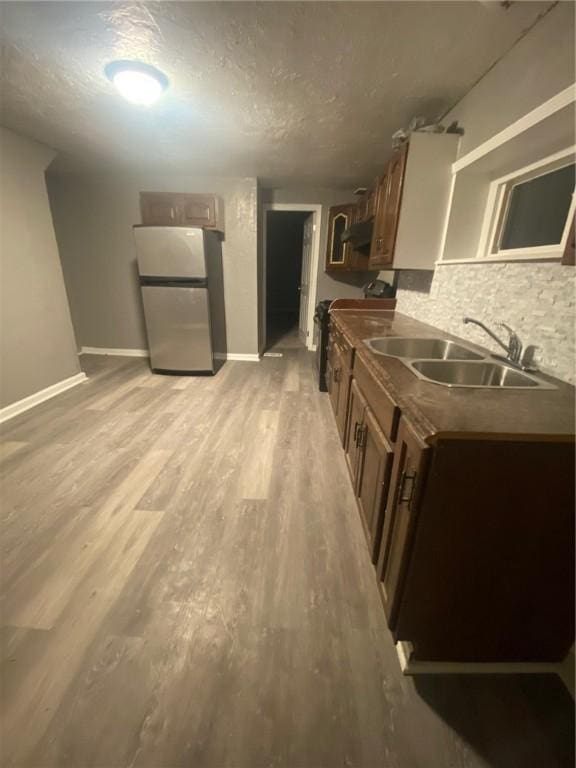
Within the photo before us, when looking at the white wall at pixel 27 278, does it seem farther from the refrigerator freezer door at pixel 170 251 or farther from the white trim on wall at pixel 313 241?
the white trim on wall at pixel 313 241

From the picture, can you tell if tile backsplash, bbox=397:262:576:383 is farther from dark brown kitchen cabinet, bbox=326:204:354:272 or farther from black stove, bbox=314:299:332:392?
dark brown kitchen cabinet, bbox=326:204:354:272

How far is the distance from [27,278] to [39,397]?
108 centimetres

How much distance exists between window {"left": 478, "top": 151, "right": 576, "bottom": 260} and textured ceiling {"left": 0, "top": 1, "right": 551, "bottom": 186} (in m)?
0.57

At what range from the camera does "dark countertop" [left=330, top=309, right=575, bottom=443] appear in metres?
0.72

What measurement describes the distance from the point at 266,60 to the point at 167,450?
7.75 feet

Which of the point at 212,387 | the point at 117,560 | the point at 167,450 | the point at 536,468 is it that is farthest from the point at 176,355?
the point at 536,468

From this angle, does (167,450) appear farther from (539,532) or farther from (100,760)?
(539,532)

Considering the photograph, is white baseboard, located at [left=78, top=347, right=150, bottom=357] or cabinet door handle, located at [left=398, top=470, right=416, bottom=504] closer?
cabinet door handle, located at [left=398, top=470, right=416, bottom=504]

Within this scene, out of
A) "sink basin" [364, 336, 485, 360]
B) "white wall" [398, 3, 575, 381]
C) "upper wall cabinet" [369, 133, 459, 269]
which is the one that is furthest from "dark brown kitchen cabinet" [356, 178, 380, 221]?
"sink basin" [364, 336, 485, 360]

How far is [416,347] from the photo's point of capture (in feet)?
5.79

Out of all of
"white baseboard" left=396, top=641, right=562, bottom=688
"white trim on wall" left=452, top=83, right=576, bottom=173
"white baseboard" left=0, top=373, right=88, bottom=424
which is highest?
"white trim on wall" left=452, top=83, right=576, bottom=173

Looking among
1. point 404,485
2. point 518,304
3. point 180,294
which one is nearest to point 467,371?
point 518,304

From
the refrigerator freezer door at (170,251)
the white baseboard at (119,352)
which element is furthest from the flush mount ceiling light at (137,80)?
the white baseboard at (119,352)

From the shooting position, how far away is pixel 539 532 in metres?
0.80
